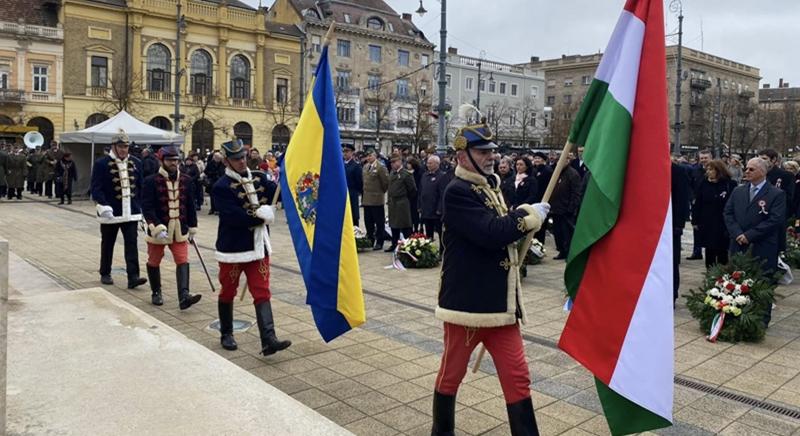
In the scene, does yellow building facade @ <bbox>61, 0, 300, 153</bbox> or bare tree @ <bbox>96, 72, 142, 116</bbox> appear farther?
yellow building facade @ <bbox>61, 0, 300, 153</bbox>

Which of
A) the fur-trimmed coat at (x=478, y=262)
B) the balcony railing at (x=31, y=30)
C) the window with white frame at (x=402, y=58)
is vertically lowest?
the fur-trimmed coat at (x=478, y=262)

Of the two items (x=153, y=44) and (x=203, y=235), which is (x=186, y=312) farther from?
(x=153, y=44)

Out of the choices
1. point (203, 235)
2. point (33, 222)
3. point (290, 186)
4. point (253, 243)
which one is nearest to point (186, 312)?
point (253, 243)

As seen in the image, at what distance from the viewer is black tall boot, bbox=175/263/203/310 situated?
309 inches

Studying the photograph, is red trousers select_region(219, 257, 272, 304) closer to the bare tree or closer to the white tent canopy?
the white tent canopy

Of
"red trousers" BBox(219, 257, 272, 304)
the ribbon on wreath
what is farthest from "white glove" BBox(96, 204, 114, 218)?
the ribbon on wreath

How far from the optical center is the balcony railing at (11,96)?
43344 millimetres

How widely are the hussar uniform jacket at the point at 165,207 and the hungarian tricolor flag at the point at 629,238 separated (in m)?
5.57

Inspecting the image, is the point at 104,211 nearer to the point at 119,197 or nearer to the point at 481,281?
the point at 119,197

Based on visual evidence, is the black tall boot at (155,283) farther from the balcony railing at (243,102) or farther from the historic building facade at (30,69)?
the balcony railing at (243,102)

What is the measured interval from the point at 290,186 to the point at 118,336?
194 centimetres

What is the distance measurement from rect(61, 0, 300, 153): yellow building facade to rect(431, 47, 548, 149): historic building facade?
18267 millimetres


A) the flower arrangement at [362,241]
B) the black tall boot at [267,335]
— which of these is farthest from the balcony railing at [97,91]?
the black tall boot at [267,335]

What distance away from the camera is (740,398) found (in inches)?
206
